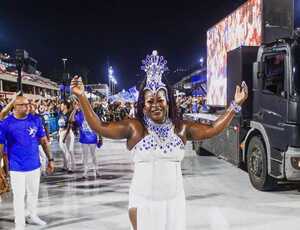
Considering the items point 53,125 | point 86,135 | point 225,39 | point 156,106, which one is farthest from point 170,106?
point 53,125

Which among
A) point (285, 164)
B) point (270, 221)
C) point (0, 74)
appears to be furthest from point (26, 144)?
point (0, 74)

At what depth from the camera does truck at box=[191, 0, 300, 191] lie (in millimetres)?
8148

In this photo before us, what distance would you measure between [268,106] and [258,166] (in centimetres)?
120

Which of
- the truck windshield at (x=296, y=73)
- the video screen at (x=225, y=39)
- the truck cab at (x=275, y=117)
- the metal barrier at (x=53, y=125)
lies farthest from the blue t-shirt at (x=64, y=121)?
the metal barrier at (x=53, y=125)

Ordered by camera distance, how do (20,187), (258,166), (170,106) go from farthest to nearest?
1. (258,166)
2. (20,187)
3. (170,106)

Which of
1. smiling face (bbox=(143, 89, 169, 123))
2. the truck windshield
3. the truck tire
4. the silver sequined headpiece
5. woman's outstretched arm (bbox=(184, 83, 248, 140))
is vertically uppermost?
the truck windshield

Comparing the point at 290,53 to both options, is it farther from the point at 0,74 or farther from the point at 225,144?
the point at 0,74

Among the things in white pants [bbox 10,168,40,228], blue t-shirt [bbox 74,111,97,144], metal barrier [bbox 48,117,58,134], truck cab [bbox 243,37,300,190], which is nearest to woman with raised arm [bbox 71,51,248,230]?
white pants [bbox 10,168,40,228]

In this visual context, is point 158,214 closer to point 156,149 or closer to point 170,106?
point 156,149

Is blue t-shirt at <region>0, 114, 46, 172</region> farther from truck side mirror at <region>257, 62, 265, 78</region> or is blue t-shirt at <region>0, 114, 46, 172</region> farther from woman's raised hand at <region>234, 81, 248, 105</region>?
truck side mirror at <region>257, 62, 265, 78</region>

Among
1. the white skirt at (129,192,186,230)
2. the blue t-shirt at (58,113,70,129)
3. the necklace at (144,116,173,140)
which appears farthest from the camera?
the blue t-shirt at (58,113,70,129)

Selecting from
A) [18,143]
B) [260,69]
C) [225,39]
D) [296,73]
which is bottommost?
[18,143]

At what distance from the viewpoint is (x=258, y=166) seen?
924 cm

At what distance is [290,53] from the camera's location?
27.0 feet
